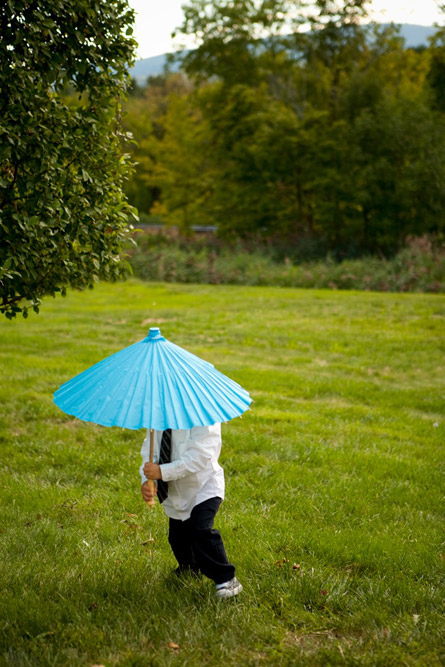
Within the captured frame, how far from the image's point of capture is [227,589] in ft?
11.5

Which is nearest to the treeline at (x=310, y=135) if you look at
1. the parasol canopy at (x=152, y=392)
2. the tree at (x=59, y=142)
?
the tree at (x=59, y=142)

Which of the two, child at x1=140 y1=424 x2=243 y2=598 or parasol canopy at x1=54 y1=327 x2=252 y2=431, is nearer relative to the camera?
parasol canopy at x1=54 y1=327 x2=252 y2=431

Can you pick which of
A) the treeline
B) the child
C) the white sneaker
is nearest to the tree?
the child

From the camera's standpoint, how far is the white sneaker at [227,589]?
3.49m

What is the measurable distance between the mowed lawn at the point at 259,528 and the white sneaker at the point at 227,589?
57 mm

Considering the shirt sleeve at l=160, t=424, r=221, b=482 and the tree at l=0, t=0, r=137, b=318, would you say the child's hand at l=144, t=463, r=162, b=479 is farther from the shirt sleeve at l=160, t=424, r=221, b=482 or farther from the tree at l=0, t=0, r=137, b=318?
the tree at l=0, t=0, r=137, b=318

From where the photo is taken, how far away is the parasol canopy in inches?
118

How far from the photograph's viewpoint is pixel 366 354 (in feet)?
32.6

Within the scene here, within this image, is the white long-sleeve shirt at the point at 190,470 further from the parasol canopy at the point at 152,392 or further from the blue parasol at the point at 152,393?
the parasol canopy at the point at 152,392

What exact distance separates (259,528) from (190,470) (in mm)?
1340

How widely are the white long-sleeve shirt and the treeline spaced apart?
69.6 feet

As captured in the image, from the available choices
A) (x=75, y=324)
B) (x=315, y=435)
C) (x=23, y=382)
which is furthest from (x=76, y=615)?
(x=75, y=324)

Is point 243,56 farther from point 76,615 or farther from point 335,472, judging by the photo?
point 76,615

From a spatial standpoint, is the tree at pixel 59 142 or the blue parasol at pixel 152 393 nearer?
the blue parasol at pixel 152 393
